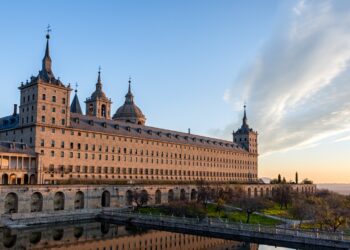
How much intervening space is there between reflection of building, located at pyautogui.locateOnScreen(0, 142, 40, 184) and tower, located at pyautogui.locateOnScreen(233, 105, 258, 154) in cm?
10275

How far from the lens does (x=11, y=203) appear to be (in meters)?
64.8

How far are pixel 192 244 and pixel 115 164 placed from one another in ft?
150

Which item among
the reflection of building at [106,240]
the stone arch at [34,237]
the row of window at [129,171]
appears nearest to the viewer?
the reflection of building at [106,240]

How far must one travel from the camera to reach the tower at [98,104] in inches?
4897

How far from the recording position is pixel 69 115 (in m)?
84.2

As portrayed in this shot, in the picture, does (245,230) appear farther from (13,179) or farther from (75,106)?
(75,106)

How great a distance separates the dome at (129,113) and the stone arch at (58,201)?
56351 mm

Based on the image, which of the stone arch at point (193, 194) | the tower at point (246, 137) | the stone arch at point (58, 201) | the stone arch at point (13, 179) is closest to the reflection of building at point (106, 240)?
the stone arch at point (58, 201)

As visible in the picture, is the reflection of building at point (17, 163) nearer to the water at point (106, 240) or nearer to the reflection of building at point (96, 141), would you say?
the reflection of building at point (96, 141)

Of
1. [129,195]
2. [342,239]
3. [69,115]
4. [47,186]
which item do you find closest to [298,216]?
[342,239]

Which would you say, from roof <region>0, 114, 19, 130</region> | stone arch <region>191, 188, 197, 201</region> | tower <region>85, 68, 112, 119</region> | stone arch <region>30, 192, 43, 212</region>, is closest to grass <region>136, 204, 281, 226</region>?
stone arch <region>191, 188, 197, 201</region>

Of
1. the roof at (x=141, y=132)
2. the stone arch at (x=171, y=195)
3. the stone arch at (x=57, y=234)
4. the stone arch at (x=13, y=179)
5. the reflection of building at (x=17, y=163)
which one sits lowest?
the stone arch at (x=57, y=234)

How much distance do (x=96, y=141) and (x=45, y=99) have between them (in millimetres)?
16034

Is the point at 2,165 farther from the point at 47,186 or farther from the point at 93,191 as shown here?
the point at 93,191
